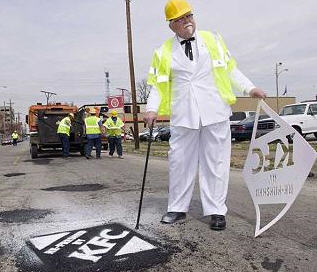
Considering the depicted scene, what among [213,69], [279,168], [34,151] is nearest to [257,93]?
[213,69]

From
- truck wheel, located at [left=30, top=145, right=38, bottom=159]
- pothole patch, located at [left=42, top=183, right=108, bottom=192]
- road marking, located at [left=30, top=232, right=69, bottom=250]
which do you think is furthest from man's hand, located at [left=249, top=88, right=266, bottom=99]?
truck wheel, located at [left=30, top=145, right=38, bottom=159]

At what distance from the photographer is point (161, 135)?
3756cm

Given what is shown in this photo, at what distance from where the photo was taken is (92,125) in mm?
17344

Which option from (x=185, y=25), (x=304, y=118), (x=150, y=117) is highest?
(x=185, y=25)

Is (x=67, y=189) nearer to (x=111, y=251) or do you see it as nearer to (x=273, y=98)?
(x=111, y=251)

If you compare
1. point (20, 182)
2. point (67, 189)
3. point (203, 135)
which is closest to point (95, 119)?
point (20, 182)

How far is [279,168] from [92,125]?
13532mm

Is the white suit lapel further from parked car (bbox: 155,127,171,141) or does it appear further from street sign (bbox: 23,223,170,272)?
parked car (bbox: 155,127,171,141)

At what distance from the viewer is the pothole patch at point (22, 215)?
5.21 metres

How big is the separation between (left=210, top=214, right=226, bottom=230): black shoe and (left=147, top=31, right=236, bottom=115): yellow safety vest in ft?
3.57

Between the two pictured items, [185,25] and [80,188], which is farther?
[80,188]

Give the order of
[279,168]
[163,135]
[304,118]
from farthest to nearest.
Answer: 1. [163,135]
2. [304,118]
3. [279,168]

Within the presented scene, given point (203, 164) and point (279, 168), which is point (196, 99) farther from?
point (279, 168)

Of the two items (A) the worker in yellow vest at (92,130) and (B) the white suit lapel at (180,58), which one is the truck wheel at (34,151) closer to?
(A) the worker in yellow vest at (92,130)
